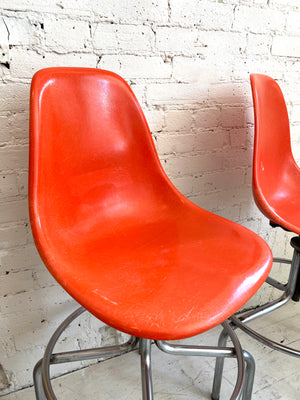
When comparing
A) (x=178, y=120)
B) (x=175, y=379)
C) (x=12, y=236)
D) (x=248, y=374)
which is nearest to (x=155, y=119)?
(x=178, y=120)

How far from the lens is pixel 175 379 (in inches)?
45.7

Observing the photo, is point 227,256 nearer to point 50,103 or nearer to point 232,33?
point 50,103

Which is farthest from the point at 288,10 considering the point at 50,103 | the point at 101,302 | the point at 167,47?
the point at 101,302

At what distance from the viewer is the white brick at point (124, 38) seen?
35.9 inches

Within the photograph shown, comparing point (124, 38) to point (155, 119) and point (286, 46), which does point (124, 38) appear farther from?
point (286, 46)

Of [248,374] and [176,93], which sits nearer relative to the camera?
[248,374]

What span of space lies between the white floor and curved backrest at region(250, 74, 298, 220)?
0.62 m

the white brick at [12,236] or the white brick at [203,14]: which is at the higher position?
the white brick at [203,14]

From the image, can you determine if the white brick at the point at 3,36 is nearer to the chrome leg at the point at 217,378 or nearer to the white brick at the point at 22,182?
the white brick at the point at 22,182

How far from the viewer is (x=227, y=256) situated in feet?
2.30

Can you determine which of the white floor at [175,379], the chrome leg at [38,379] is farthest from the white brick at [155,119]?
the white floor at [175,379]

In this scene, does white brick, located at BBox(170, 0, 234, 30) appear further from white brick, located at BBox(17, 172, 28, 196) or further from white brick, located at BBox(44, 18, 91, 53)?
white brick, located at BBox(17, 172, 28, 196)

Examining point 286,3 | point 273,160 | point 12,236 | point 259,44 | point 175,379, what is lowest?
point 175,379

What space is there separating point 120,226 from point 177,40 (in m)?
0.60
